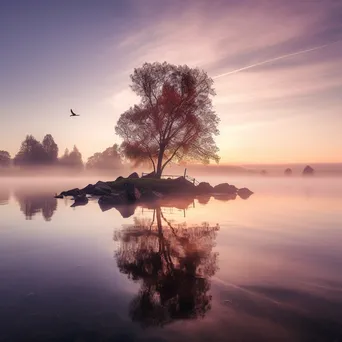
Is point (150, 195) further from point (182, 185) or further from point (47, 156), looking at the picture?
point (47, 156)

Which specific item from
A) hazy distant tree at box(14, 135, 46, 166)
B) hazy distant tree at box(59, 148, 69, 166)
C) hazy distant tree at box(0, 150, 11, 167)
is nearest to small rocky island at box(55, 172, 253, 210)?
hazy distant tree at box(14, 135, 46, 166)

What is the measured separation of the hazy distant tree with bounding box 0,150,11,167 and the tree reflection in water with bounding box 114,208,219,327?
565ft

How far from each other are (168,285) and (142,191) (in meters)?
30.8

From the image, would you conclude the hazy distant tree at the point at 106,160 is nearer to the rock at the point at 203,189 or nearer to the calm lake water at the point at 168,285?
the rock at the point at 203,189

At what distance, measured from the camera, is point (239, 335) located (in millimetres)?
5434

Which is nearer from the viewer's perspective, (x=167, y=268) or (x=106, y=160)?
(x=167, y=268)

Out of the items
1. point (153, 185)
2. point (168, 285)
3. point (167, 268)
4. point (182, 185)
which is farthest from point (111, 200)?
point (168, 285)

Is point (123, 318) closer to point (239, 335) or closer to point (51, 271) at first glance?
point (239, 335)

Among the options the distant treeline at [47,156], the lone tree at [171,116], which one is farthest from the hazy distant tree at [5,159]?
the lone tree at [171,116]

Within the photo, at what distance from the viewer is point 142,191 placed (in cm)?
3828

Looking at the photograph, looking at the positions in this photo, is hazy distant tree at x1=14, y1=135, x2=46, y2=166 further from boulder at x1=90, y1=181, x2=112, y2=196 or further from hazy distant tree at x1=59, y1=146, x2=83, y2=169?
boulder at x1=90, y1=181, x2=112, y2=196

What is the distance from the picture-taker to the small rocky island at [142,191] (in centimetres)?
3219

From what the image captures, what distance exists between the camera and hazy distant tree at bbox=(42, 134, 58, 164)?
13221cm

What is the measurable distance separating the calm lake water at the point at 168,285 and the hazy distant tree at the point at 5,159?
169327mm
